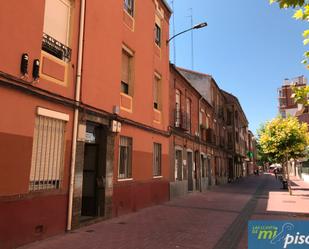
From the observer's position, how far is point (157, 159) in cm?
1523

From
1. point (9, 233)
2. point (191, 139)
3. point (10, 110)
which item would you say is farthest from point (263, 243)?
point (191, 139)

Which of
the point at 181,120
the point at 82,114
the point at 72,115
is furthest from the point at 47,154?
the point at 181,120

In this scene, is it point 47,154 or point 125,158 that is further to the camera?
point 125,158

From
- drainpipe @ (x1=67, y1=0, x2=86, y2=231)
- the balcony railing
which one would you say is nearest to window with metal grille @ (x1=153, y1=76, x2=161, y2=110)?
drainpipe @ (x1=67, y1=0, x2=86, y2=231)

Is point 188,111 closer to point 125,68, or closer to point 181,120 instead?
point 181,120

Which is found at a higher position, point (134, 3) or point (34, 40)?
point (134, 3)

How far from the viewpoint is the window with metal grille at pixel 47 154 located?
24.0 feet

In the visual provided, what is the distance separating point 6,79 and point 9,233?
2.99 meters

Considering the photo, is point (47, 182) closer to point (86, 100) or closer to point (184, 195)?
point (86, 100)

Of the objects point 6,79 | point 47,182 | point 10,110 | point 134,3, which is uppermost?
point 134,3

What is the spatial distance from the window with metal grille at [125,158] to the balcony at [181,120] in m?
6.11

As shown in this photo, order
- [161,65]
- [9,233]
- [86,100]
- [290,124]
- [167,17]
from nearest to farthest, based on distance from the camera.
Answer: [9,233] < [86,100] < [161,65] < [167,17] < [290,124]

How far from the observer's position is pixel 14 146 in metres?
6.55
